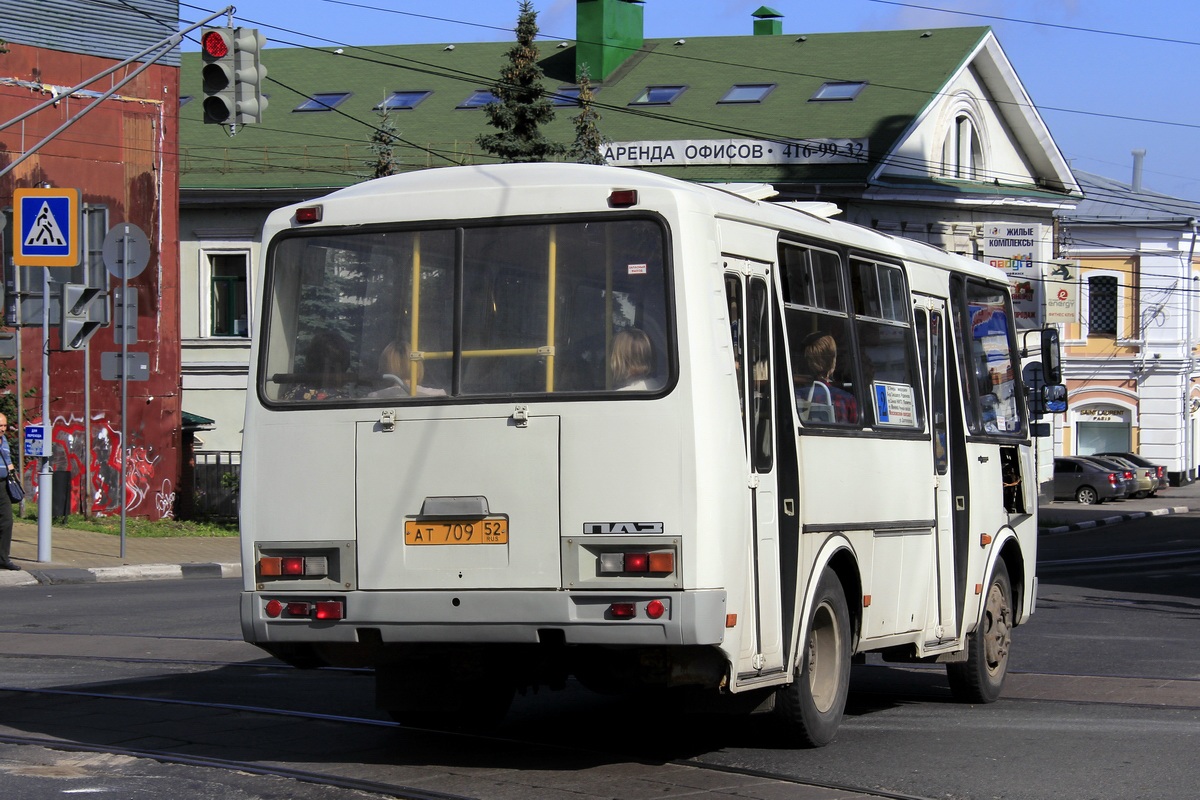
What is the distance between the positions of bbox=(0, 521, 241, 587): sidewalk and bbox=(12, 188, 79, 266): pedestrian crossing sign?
3.77 meters

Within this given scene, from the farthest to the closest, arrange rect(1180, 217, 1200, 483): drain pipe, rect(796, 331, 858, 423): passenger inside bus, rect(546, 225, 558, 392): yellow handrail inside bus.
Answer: rect(1180, 217, 1200, 483): drain pipe → rect(796, 331, 858, 423): passenger inside bus → rect(546, 225, 558, 392): yellow handrail inside bus

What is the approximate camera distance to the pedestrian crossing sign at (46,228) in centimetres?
2008

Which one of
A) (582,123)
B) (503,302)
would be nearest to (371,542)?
(503,302)

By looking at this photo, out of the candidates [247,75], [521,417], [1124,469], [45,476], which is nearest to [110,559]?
[45,476]

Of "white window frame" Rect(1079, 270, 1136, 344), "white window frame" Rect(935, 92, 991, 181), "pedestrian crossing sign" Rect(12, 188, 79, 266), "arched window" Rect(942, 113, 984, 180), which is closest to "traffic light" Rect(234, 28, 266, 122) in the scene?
"pedestrian crossing sign" Rect(12, 188, 79, 266)

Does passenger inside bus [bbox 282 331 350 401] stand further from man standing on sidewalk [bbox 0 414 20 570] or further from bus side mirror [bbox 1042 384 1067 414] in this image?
man standing on sidewalk [bbox 0 414 20 570]

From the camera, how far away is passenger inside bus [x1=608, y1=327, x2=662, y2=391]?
24.1ft

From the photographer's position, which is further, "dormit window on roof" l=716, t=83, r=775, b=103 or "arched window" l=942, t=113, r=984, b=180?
"arched window" l=942, t=113, r=984, b=180

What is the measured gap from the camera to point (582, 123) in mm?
35969

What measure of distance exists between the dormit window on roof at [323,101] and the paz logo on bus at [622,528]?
131 feet

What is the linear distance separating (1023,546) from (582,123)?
25761 millimetres

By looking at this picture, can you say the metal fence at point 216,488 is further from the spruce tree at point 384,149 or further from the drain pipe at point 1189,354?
the drain pipe at point 1189,354

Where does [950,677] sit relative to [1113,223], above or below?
below

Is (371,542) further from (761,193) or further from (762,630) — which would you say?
(761,193)
